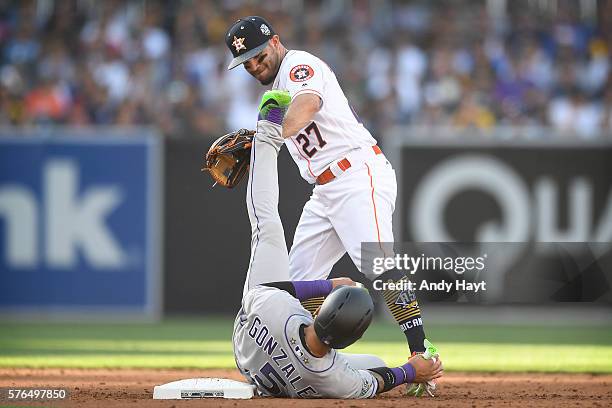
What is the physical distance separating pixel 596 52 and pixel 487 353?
710 centimetres

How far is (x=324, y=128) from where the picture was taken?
6.53 meters

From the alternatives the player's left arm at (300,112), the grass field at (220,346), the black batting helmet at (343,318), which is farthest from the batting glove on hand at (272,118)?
the grass field at (220,346)

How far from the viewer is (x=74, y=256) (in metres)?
12.5

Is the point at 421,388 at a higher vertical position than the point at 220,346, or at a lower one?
higher

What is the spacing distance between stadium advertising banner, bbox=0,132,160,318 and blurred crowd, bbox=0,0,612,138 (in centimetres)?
123

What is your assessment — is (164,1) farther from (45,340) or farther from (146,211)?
(45,340)

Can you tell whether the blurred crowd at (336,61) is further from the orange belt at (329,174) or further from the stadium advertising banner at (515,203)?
the orange belt at (329,174)

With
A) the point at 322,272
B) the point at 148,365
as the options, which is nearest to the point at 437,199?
the point at 148,365

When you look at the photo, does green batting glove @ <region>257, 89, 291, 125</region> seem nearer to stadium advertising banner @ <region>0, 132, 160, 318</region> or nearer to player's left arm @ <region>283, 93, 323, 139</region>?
player's left arm @ <region>283, 93, 323, 139</region>

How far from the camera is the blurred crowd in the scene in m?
14.3

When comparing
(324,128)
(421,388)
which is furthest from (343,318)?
(324,128)

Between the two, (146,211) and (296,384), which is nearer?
(296,384)

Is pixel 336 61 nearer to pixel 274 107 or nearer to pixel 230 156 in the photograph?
pixel 230 156

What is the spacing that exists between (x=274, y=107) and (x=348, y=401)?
5.21 ft
